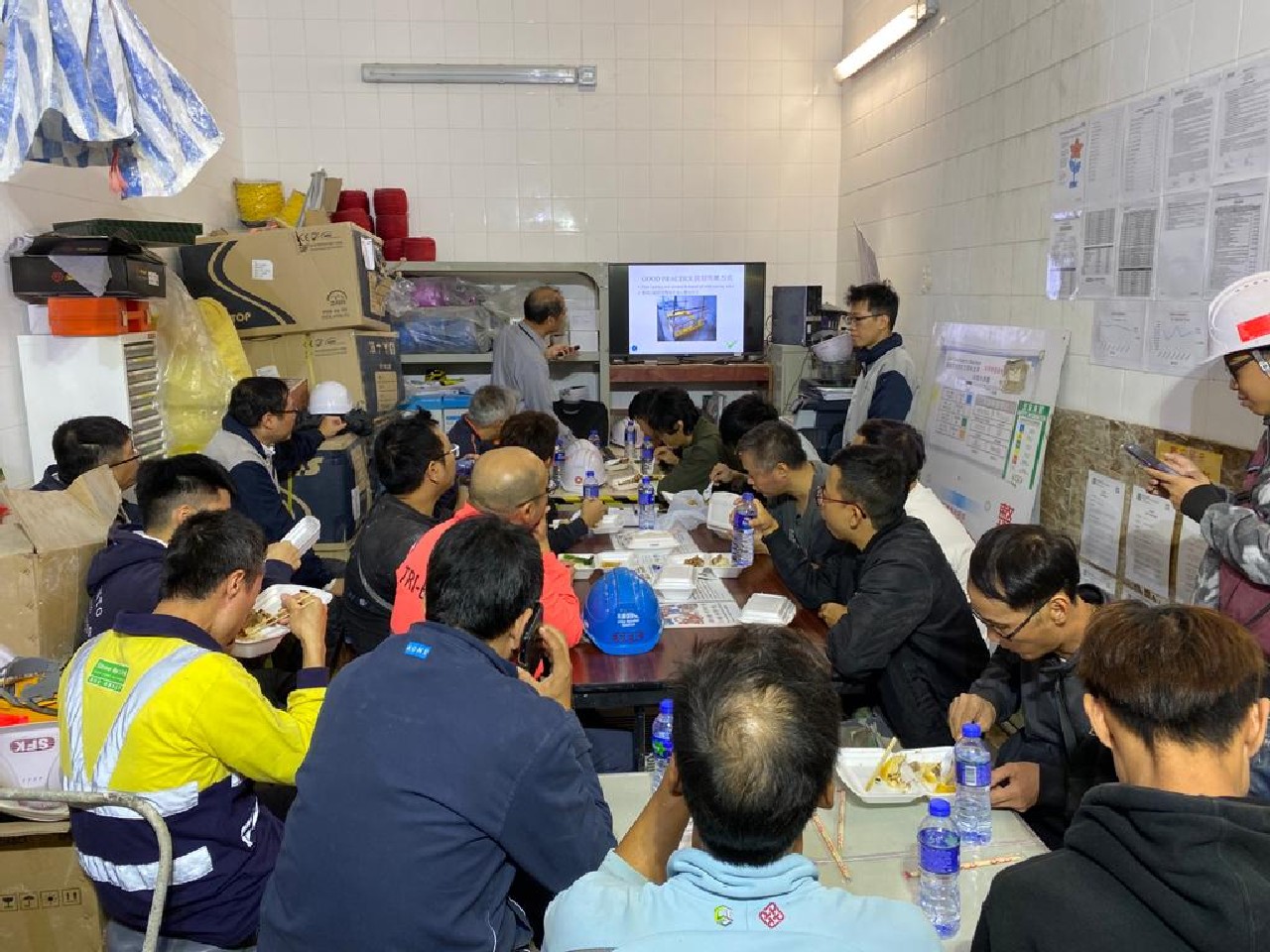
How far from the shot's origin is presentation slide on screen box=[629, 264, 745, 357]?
21.6 feet

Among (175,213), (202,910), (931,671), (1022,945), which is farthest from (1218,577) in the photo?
(175,213)

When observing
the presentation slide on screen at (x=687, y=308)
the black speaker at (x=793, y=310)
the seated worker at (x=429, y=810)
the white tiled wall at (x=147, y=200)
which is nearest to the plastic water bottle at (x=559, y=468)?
the presentation slide on screen at (x=687, y=308)

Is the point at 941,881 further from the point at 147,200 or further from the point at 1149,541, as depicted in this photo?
the point at 147,200

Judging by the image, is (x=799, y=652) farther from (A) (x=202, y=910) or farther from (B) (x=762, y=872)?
(A) (x=202, y=910)

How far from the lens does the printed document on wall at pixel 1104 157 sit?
11.1 ft

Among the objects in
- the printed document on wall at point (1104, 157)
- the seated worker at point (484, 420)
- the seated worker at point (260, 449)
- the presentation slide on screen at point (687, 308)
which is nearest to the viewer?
the printed document on wall at point (1104, 157)

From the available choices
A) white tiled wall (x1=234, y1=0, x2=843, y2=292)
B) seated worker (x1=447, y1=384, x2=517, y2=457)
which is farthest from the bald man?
white tiled wall (x1=234, y1=0, x2=843, y2=292)

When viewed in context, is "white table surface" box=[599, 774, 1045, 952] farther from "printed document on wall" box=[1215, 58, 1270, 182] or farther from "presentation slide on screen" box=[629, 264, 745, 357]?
"presentation slide on screen" box=[629, 264, 745, 357]

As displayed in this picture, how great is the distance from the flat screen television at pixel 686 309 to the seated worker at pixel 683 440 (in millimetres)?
1299

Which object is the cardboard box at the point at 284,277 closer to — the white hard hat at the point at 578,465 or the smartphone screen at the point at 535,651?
the white hard hat at the point at 578,465

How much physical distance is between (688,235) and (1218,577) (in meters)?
5.14

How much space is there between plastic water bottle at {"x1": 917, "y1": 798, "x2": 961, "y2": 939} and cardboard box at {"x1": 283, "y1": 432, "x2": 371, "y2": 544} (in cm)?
393

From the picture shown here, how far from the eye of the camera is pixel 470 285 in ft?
21.9

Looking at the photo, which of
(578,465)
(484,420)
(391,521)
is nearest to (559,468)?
(578,465)
